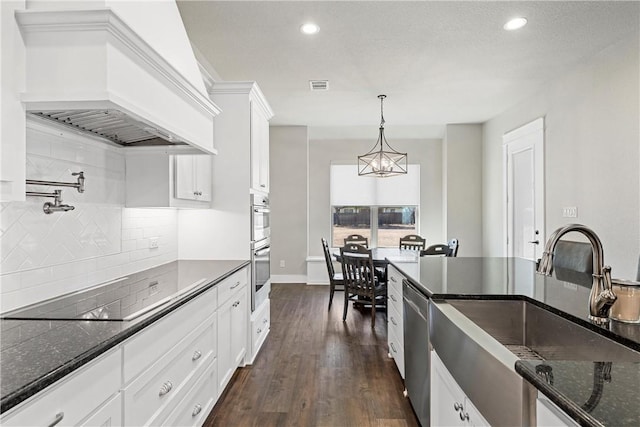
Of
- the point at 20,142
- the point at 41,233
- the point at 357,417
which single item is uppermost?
the point at 20,142

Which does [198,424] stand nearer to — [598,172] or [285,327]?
[285,327]

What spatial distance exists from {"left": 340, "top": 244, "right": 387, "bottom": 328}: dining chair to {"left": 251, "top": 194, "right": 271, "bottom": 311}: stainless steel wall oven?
1012 mm

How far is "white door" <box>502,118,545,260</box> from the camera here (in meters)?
4.67

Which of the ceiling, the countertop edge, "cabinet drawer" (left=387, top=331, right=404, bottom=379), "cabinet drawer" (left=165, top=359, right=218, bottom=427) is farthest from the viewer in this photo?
the ceiling

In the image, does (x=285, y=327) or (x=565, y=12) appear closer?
(x=565, y=12)

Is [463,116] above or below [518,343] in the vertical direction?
above

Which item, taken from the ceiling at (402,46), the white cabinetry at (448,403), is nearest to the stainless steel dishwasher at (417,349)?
the white cabinetry at (448,403)

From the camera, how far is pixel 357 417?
2336mm

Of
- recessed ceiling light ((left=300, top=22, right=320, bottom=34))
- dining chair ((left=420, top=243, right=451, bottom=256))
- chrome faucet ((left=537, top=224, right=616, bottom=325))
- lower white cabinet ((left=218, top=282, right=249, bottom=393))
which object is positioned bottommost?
lower white cabinet ((left=218, top=282, right=249, bottom=393))

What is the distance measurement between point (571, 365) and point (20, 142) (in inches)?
70.3

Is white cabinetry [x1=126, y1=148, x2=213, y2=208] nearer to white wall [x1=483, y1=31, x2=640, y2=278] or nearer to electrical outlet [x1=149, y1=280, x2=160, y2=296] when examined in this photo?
electrical outlet [x1=149, y1=280, x2=160, y2=296]

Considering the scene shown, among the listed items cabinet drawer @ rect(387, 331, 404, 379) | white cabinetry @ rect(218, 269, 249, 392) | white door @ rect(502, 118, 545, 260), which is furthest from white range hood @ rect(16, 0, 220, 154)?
white door @ rect(502, 118, 545, 260)

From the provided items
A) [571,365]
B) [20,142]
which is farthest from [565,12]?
[20,142]

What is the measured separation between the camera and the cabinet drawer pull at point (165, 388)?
1551 mm
